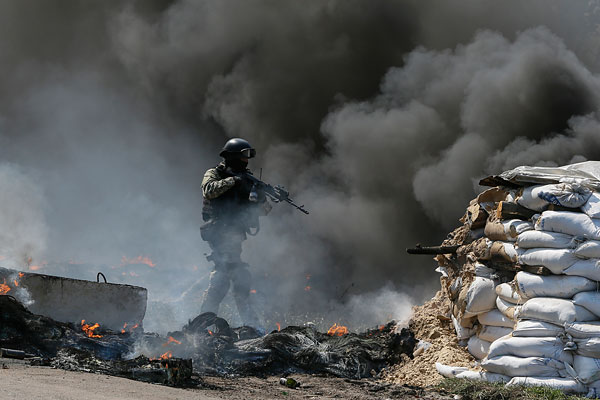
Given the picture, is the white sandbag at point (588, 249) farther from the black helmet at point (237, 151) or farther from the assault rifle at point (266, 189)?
the black helmet at point (237, 151)

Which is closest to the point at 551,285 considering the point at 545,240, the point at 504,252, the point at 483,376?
the point at 545,240

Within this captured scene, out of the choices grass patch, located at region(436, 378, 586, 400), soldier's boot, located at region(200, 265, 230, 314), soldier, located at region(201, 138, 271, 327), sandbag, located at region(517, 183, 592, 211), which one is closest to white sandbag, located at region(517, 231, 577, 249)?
sandbag, located at region(517, 183, 592, 211)

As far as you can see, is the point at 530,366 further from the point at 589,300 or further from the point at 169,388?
the point at 169,388

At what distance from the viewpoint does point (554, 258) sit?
4.46 meters

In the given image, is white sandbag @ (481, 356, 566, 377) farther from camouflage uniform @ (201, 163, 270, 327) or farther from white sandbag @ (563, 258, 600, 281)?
camouflage uniform @ (201, 163, 270, 327)

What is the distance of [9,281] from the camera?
5.88 meters

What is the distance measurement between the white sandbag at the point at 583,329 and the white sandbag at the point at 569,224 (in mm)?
639

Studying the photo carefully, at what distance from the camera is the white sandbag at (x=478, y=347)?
5055 mm

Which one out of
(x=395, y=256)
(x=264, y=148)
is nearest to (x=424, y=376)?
(x=395, y=256)

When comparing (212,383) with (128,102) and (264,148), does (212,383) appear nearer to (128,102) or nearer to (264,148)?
(264,148)

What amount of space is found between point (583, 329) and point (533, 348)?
14.6 inches

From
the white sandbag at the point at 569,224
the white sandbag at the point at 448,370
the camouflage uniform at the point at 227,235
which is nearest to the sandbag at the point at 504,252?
the white sandbag at the point at 569,224

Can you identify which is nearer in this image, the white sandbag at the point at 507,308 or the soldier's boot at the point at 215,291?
the white sandbag at the point at 507,308

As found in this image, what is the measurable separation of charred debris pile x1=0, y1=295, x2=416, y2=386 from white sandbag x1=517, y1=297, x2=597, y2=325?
1.73 metres
